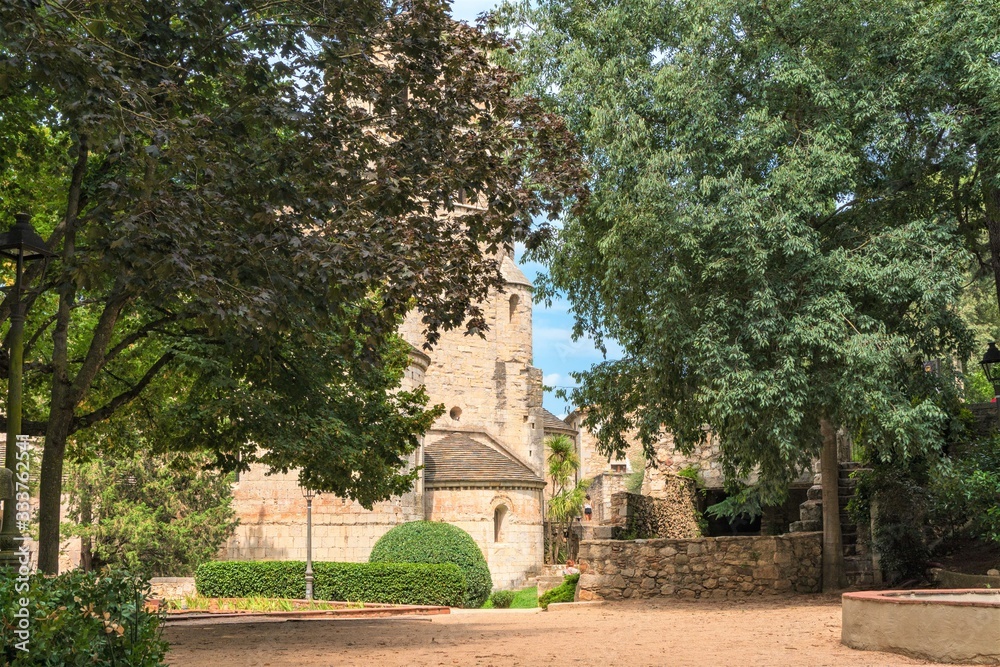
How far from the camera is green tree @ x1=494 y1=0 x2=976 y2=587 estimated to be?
1542cm

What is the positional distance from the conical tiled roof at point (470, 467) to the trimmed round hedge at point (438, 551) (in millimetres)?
4474

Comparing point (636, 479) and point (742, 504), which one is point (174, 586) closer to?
point (742, 504)

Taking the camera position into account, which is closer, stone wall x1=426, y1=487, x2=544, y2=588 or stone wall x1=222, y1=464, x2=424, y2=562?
stone wall x1=222, y1=464, x2=424, y2=562

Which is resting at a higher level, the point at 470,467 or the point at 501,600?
the point at 470,467

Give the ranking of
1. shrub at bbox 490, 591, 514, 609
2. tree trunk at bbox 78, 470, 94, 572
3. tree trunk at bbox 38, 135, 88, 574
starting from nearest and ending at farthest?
tree trunk at bbox 38, 135, 88, 574 < tree trunk at bbox 78, 470, 94, 572 < shrub at bbox 490, 591, 514, 609

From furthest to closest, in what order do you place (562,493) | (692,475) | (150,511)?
1. (562,493)
2. (150,511)
3. (692,475)

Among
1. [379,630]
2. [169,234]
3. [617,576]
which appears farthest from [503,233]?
[617,576]

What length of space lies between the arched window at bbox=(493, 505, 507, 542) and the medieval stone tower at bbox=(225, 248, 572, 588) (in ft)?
0.12

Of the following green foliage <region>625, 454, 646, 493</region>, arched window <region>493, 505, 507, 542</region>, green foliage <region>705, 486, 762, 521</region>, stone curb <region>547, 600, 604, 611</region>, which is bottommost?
stone curb <region>547, 600, 604, 611</region>

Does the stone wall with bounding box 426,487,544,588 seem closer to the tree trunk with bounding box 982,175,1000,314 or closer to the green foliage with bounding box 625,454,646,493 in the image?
the green foliage with bounding box 625,454,646,493

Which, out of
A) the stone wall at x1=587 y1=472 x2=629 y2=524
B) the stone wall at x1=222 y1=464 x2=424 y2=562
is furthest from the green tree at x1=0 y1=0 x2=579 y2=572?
the stone wall at x1=587 y1=472 x2=629 y2=524

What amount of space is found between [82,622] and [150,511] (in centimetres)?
2093

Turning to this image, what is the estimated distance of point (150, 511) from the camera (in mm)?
25906

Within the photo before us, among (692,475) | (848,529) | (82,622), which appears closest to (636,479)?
(692,475)
